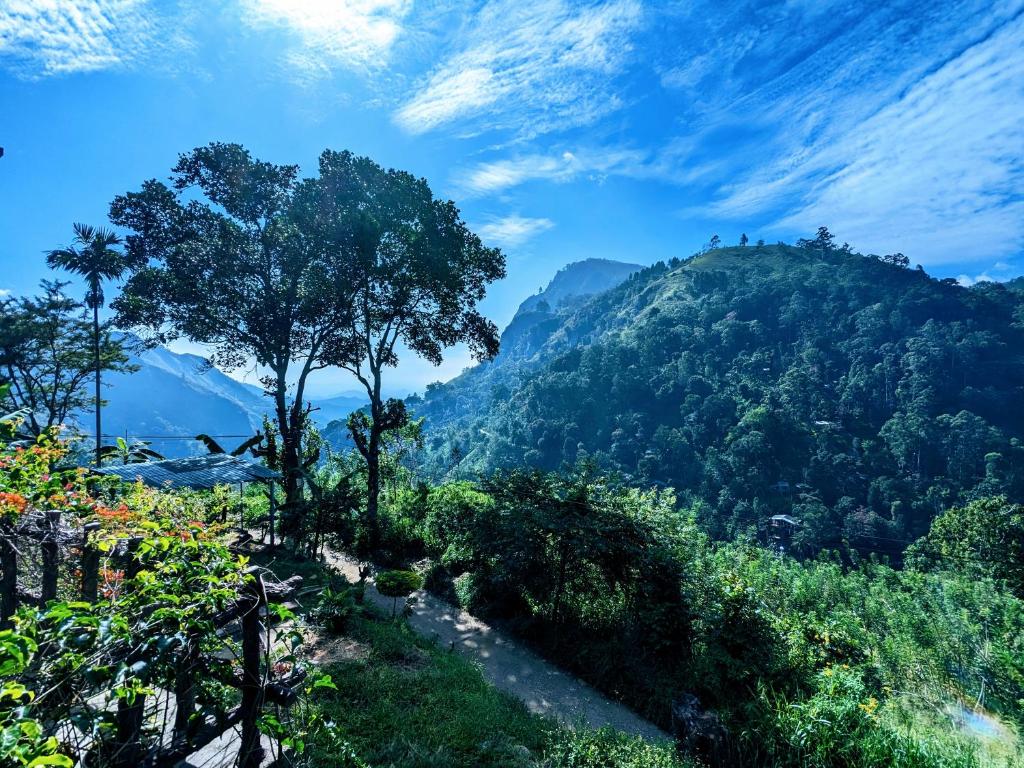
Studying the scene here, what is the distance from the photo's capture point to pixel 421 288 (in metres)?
14.6

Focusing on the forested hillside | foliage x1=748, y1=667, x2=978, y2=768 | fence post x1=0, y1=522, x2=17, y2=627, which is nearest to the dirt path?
foliage x1=748, y1=667, x2=978, y2=768

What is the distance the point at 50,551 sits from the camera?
3473 mm

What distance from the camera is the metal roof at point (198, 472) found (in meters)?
9.81

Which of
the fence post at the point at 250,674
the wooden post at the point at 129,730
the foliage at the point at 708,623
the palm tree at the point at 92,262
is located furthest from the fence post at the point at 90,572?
the palm tree at the point at 92,262

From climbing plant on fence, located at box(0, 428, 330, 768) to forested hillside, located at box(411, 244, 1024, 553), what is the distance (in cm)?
4497

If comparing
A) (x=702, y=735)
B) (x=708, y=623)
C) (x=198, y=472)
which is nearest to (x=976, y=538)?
(x=708, y=623)

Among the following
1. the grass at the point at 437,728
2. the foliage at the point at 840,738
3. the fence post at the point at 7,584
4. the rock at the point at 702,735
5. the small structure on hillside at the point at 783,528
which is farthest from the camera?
the small structure on hillside at the point at 783,528

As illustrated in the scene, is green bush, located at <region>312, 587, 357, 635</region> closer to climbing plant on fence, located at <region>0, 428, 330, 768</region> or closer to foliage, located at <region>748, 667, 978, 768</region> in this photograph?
climbing plant on fence, located at <region>0, 428, 330, 768</region>

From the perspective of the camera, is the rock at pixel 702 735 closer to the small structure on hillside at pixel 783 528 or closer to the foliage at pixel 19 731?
the foliage at pixel 19 731

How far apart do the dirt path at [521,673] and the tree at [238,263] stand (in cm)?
585

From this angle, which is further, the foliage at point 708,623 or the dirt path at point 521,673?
the dirt path at point 521,673

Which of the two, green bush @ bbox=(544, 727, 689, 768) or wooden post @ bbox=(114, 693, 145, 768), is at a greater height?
wooden post @ bbox=(114, 693, 145, 768)

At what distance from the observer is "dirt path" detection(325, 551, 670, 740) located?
6574 mm

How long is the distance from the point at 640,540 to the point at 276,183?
49.6 feet
